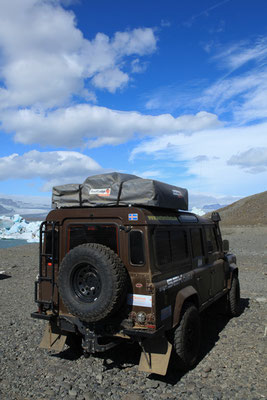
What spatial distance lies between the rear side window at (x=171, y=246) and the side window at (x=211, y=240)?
1.24 meters

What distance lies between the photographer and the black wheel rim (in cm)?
436

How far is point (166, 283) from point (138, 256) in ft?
1.74

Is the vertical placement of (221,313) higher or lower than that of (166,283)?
lower

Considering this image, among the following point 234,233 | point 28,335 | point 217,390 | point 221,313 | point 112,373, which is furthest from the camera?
point 234,233

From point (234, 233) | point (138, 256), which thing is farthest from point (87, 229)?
point (234, 233)

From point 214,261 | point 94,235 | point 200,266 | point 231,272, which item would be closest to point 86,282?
point 94,235

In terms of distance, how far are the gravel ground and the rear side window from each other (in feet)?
5.15

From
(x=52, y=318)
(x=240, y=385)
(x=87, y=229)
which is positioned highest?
(x=87, y=229)

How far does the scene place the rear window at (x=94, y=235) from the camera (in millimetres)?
4641

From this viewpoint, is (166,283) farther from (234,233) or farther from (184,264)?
(234,233)

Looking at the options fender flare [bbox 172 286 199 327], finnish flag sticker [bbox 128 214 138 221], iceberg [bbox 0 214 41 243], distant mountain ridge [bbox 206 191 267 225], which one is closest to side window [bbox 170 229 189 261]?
fender flare [bbox 172 286 199 327]

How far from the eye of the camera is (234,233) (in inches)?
1345

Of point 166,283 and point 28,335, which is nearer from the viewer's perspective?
point 166,283

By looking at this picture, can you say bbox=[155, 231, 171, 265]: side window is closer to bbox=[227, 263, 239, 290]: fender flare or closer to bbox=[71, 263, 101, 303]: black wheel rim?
bbox=[71, 263, 101, 303]: black wheel rim
